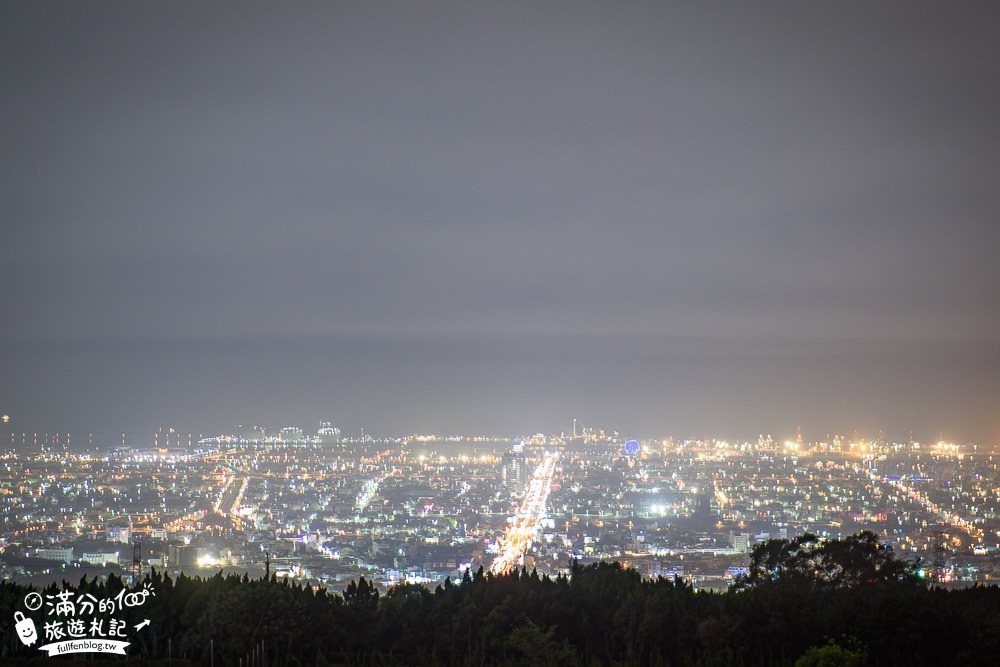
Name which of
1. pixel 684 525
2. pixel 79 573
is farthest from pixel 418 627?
pixel 684 525

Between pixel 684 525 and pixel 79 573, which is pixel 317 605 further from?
pixel 684 525
